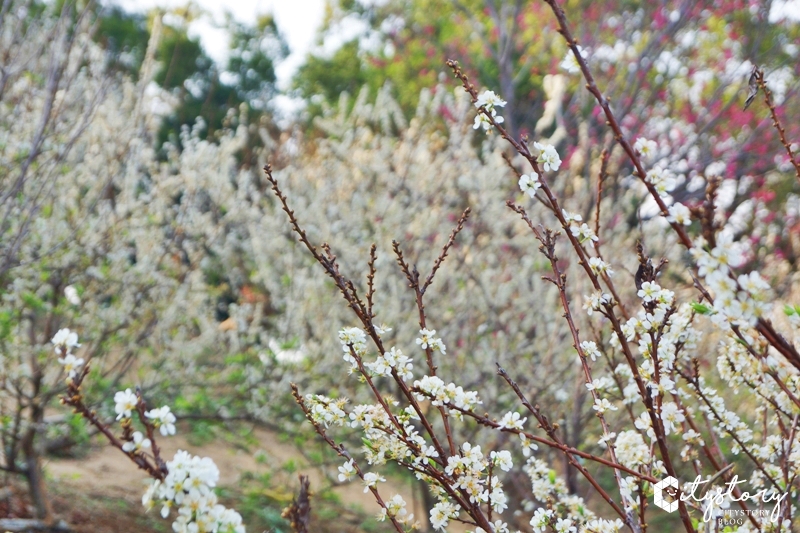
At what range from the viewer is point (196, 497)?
0.95m

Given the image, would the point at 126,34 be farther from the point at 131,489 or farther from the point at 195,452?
the point at 131,489

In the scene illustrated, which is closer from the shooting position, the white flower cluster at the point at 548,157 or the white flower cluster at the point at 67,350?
the white flower cluster at the point at 67,350

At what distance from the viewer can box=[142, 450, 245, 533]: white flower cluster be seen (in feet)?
3.08

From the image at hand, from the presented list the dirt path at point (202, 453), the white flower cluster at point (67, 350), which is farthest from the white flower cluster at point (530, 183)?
the dirt path at point (202, 453)

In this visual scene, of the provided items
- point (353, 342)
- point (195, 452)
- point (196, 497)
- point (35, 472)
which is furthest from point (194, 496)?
point (195, 452)

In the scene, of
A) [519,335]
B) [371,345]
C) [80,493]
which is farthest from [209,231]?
[519,335]

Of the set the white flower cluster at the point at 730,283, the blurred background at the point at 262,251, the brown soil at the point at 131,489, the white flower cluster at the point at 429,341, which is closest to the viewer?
the white flower cluster at the point at 730,283

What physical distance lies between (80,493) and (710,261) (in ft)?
19.0

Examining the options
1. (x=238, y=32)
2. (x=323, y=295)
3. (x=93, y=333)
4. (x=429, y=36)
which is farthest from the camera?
(x=238, y=32)

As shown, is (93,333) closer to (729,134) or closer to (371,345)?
(371,345)

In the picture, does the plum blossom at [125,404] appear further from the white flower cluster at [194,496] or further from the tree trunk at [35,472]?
the tree trunk at [35,472]

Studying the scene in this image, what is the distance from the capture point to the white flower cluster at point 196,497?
94cm

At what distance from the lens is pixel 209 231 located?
539cm

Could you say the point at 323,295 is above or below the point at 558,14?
above
